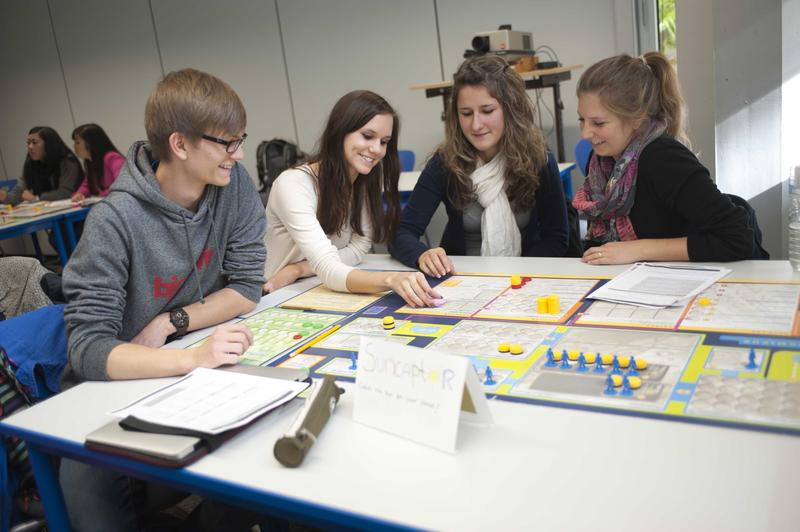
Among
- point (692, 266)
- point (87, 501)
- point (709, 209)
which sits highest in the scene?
point (709, 209)

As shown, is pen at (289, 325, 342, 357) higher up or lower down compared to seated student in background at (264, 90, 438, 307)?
lower down

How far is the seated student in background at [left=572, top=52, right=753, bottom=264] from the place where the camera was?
5.54ft

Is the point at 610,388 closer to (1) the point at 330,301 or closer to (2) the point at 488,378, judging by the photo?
(2) the point at 488,378

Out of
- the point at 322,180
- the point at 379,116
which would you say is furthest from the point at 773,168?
the point at 322,180

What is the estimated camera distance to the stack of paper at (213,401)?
107 centimetres

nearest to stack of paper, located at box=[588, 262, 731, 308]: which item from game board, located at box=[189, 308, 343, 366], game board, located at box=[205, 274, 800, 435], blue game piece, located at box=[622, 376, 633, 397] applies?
game board, located at box=[205, 274, 800, 435]

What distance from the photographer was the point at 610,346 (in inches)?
48.4

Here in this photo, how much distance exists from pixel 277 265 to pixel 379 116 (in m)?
0.59

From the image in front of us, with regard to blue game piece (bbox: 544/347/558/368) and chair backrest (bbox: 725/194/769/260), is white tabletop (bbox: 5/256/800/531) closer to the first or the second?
blue game piece (bbox: 544/347/558/368)

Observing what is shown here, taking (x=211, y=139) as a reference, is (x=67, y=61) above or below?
above

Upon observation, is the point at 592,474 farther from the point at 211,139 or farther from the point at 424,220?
the point at 424,220

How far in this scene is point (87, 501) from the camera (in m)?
1.37

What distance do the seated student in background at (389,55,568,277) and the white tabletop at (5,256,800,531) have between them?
110 centimetres

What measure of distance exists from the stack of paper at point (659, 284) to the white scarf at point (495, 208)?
1.86ft
